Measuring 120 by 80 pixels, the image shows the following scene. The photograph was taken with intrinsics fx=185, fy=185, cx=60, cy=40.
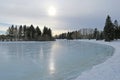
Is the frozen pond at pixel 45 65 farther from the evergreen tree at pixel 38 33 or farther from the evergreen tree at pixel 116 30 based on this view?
the evergreen tree at pixel 38 33

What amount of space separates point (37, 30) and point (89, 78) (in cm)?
8561

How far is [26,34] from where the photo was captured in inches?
3570

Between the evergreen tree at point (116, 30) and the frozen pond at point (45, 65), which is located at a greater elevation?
the evergreen tree at point (116, 30)

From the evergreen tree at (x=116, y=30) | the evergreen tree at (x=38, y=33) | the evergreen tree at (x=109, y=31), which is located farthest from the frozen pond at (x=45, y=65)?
the evergreen tree at (x=38, y=33)

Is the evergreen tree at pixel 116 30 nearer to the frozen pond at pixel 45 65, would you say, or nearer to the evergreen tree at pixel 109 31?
the evergreen tree at pixel 109 31

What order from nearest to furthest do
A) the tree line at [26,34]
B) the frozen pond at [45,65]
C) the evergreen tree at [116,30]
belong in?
the frozen pond at [45,65] → the evergreen tree at [116,30] → the tree line at [26,34]

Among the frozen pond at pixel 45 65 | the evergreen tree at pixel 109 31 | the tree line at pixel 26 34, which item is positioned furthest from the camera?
the tree line at pixel 26 34

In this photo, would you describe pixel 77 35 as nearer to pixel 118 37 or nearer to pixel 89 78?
pixel 118 37

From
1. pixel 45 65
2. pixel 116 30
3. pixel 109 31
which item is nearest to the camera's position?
pixel 45 65

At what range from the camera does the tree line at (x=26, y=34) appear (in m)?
88.1

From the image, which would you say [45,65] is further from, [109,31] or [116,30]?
[116,30]

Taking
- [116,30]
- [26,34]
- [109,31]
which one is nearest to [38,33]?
[26,34]

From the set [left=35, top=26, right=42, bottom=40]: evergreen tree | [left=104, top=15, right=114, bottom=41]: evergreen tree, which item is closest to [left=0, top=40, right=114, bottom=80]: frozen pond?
[left=104, top=15, right=114, bottom=41]: evergreen tree

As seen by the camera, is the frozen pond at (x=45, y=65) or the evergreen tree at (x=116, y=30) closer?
the frozen pond at (x=45, y=65)
